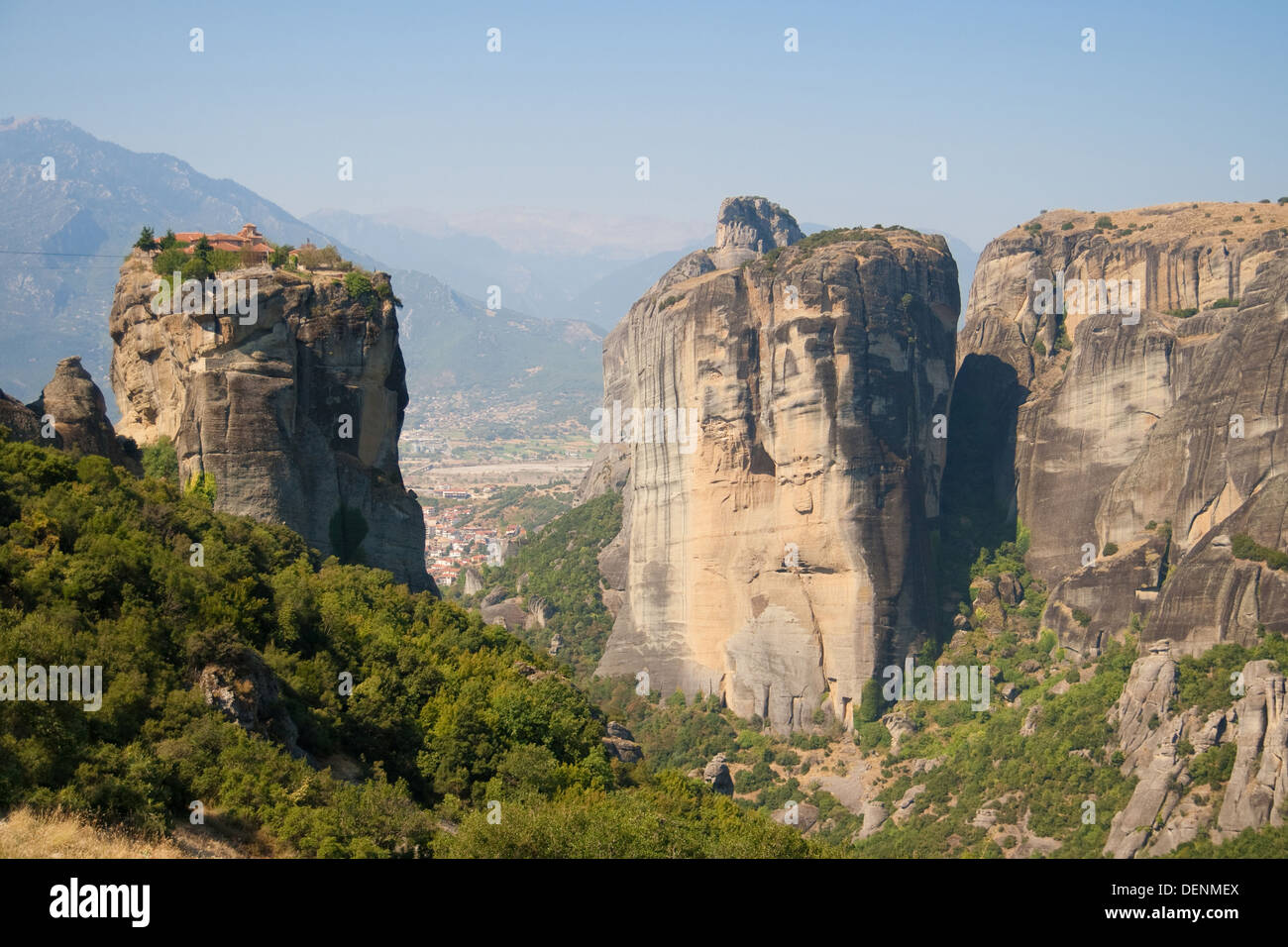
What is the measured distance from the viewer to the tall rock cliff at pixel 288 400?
3934 cm

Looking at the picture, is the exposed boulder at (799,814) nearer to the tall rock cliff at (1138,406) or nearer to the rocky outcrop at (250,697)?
the tall rock cliff at (1138,406)

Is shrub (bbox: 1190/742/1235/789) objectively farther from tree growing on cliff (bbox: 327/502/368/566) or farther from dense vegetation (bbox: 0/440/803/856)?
tree growing on cliff (bbox: 327/502/368/566)

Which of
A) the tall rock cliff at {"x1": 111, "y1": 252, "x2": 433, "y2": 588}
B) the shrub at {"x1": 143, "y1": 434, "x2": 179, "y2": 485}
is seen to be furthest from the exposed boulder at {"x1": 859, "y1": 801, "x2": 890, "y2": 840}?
the shrub at {"x1": 143, "y1": 434, "x2": 179, "y2": 485}

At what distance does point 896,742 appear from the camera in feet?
198

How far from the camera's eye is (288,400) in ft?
131

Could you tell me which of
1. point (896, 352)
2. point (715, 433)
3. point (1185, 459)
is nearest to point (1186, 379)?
point (1185, 459)

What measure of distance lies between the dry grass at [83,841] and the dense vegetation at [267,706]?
0.30m

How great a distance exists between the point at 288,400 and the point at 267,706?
54.3 feet

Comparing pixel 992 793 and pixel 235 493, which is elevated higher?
pixel 235 493

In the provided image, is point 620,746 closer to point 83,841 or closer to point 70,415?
point 70,415

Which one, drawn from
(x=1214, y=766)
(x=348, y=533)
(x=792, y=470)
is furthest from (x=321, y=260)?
(x=1214, y=766)

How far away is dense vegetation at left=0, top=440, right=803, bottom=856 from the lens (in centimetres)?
2128
